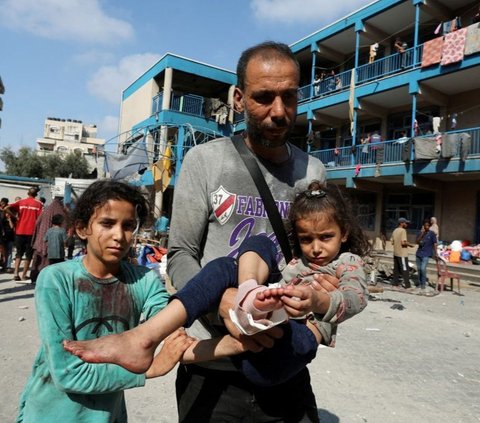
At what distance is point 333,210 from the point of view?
1.81 m

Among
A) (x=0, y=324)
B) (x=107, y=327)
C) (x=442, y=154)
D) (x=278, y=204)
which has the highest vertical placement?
(x=442, y=154)

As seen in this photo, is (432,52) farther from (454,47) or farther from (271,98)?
(271,98)

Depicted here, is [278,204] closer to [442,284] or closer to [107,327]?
[107,327]

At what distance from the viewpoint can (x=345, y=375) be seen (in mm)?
4387

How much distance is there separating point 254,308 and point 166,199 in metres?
24.5

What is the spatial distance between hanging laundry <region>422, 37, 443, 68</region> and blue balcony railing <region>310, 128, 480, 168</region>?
9.03 feet

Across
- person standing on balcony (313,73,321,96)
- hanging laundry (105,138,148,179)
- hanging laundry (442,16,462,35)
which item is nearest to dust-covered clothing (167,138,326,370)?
hanging laundry (105,138,148,179)

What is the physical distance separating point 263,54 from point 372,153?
16600mm

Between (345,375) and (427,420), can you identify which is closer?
(427,420)

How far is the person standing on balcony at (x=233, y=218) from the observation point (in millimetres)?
1562

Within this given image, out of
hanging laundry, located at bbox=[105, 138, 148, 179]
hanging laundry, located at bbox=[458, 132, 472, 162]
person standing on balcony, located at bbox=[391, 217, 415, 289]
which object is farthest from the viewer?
hanging laundry, located at bbox=[105, 138, 148, 179]

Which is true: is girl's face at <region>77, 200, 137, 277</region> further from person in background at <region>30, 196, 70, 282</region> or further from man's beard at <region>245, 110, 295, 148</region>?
person in background at <region>30, 196, 70, 282</region>

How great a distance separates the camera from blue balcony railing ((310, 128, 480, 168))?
13.8m

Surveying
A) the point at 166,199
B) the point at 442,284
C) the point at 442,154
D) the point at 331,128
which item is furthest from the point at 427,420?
the point at 166,199
